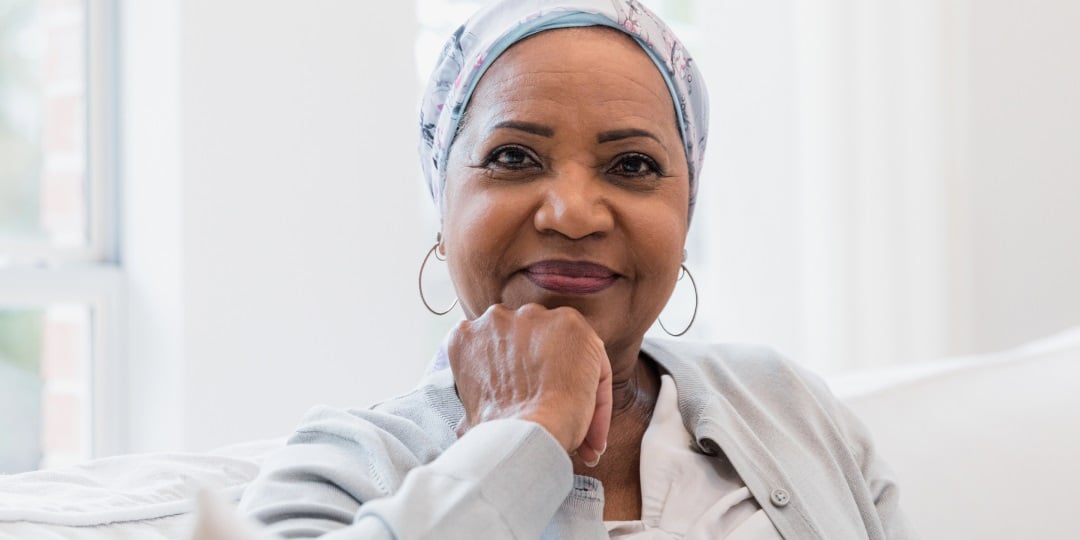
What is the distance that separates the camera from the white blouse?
134 cm

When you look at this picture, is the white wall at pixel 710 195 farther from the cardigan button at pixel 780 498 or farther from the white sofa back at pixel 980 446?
the cardigan button at pixel 780 498

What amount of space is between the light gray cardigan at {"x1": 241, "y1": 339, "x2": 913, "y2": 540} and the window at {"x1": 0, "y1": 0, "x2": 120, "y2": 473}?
4.09 feet

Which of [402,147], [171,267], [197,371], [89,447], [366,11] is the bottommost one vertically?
[89,447]

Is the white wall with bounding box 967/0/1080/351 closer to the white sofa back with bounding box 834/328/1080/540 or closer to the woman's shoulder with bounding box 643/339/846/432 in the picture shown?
the white sofa back with bounding box 834/328/1080/540

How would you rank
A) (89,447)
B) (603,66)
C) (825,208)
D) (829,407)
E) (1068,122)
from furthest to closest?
(1068,122) < (825,208) < (89,447) < (829,407) < (603,66)

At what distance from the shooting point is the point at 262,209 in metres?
2.35

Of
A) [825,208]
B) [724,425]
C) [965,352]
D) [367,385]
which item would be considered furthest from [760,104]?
[724,425]

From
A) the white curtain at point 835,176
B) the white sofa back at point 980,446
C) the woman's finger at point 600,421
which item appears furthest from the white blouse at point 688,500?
the white curtain at point 835,176

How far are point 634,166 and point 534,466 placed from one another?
452 millimetres

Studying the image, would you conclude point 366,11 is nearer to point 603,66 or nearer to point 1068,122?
point 603,66

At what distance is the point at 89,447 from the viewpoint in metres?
2.43

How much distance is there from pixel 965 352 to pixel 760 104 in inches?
38.1

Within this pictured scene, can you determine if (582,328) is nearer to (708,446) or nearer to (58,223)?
(708,446)

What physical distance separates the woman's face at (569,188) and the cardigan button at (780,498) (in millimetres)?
243
